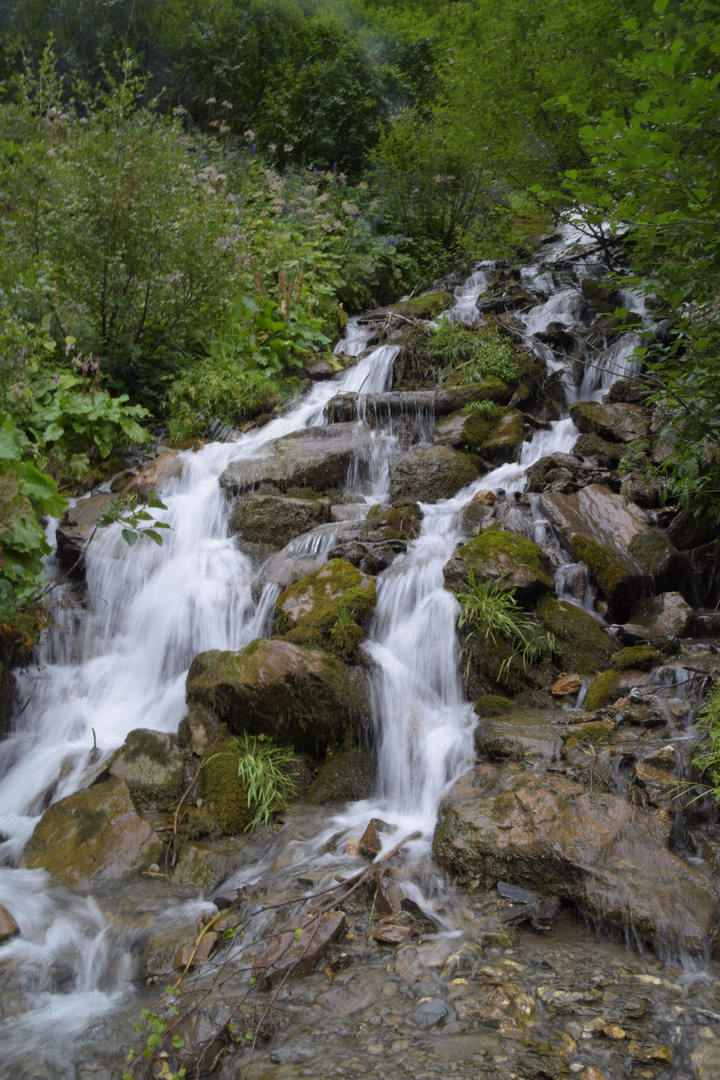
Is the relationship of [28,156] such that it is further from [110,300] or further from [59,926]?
[59,926]

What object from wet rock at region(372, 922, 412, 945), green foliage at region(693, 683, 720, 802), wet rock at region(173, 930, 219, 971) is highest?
green foliage at region(693, 683, 720, 802)

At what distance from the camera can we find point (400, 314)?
12.6 metres

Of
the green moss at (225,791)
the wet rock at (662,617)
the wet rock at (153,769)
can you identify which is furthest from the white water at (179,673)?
the wet rock at (662,617)

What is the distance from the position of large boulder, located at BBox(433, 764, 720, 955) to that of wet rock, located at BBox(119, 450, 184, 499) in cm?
605

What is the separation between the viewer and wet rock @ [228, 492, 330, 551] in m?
7.65

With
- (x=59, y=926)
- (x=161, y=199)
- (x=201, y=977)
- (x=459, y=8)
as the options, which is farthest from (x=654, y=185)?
(x=459, y=8)

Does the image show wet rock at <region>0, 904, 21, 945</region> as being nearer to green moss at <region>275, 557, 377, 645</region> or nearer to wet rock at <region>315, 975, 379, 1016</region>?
wet rock at <region>315, 975, 379, 1016</region>

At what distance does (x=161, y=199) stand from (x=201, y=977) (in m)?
9.04

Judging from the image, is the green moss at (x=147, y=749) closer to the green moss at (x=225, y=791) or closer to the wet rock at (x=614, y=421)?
the green moss at (x=225, y=791)

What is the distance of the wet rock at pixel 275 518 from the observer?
7.65 meters

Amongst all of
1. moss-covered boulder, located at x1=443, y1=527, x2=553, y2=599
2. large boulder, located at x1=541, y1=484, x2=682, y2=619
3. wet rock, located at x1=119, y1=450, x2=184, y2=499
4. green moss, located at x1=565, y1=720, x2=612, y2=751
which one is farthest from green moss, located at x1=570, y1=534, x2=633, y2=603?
wet rock, located at x1=119, y1=450, x2=184, y2=499

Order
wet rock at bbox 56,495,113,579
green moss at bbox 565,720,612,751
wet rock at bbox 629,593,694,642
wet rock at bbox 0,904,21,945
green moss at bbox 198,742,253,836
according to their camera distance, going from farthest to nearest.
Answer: wet rock at bbox 56,495,113,579, wet rock at bbox 629,593,694,642, green moss at bbox 198,742,253,836, green moss at bbox 565,720,612,751, wet rock at bbox 0,904,21,945

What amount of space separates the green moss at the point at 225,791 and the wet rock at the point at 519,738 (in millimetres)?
1638

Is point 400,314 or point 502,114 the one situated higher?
point 502,114
